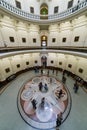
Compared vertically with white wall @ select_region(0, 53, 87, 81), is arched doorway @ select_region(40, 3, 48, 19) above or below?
above

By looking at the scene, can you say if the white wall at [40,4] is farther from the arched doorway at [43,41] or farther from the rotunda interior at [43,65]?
the arched doorway at [43,41]

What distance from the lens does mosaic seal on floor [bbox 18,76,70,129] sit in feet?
17.7

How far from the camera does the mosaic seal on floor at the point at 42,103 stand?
538 centimetres

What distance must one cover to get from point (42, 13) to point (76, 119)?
49.8 feet

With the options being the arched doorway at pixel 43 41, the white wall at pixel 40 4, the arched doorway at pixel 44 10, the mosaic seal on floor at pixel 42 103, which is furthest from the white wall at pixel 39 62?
the white wall at pixel 40 4

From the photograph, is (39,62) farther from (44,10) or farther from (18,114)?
(18,114)

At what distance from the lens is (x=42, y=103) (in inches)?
251

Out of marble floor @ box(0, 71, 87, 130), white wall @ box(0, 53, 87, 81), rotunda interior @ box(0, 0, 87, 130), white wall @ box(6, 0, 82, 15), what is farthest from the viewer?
white wall @ box(6, 0, 82, 15)

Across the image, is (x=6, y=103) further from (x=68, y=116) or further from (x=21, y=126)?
(x=68, y=116)

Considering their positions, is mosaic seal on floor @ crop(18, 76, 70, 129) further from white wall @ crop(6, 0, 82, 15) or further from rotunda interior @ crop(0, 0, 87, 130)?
white wall @ crop(6, 0, 82, 15)

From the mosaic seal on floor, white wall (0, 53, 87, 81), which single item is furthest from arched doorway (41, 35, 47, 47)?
the mosaic seal on floor

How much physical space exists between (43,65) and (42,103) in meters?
8.67

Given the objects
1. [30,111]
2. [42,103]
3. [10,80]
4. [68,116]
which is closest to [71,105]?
[68,116]

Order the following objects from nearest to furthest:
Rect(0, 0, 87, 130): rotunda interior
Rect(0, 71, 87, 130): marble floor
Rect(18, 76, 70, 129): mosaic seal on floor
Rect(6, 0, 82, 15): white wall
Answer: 1. Rect(0, 71, 87, 130): marble floor
2. Rect(18, 76, 70, 129): mosaic seal on floor
3. Rect(0, 0, 87, 130): rotunda interior
4. Rect(6, 0, 82, 15): white wall
